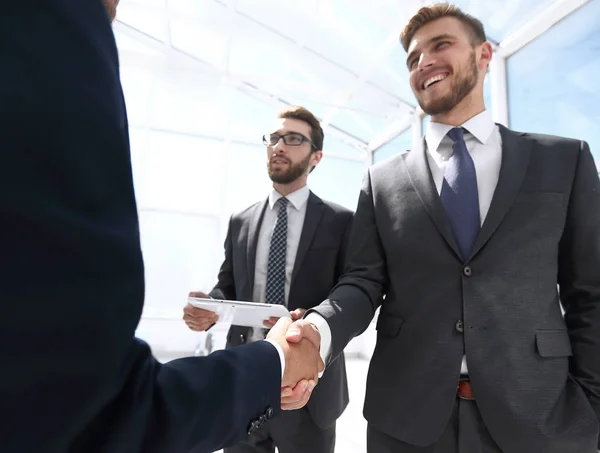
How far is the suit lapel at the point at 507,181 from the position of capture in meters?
1.10

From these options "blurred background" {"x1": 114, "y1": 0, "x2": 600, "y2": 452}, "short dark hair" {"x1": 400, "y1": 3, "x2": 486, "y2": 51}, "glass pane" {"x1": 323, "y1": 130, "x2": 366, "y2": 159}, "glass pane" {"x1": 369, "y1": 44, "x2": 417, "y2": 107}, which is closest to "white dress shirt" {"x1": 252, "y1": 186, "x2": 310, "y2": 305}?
"short dark hair" {"x1": 400, "y1": 3, "x2": 486, "y2": 51}

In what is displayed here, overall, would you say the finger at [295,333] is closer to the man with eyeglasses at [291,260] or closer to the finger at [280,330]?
the finger at [280,330]

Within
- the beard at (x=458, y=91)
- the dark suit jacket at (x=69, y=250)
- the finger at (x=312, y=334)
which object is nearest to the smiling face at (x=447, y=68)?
the beard at (x=458, y=91)

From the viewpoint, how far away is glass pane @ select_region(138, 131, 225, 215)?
678 centimetres

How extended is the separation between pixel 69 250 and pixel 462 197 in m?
1.02

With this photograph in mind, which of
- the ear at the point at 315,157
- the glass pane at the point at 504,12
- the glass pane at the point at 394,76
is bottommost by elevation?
the ear at the point at 315,157

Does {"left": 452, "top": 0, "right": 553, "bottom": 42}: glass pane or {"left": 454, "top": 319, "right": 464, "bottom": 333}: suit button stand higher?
{"left": 452, "top": 0, "right": 553, "bottom": 42}: glass pane

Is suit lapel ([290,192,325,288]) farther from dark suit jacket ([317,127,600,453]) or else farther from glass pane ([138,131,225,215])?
glass pane ([138,131,225,215])

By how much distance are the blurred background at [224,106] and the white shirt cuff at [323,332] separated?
146 inches

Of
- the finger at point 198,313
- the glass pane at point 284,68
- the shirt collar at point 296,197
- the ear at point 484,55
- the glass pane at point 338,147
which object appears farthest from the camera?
the glass pane at point 338,147

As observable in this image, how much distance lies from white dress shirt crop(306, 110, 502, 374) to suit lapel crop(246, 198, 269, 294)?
28.6 inches

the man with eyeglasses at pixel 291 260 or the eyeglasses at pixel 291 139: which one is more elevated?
the eyeglasses at pixel 291 139

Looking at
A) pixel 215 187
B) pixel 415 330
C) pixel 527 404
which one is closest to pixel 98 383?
pixel 415 330

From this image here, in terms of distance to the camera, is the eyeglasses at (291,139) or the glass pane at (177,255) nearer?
the eyeglasses at (291,139)
